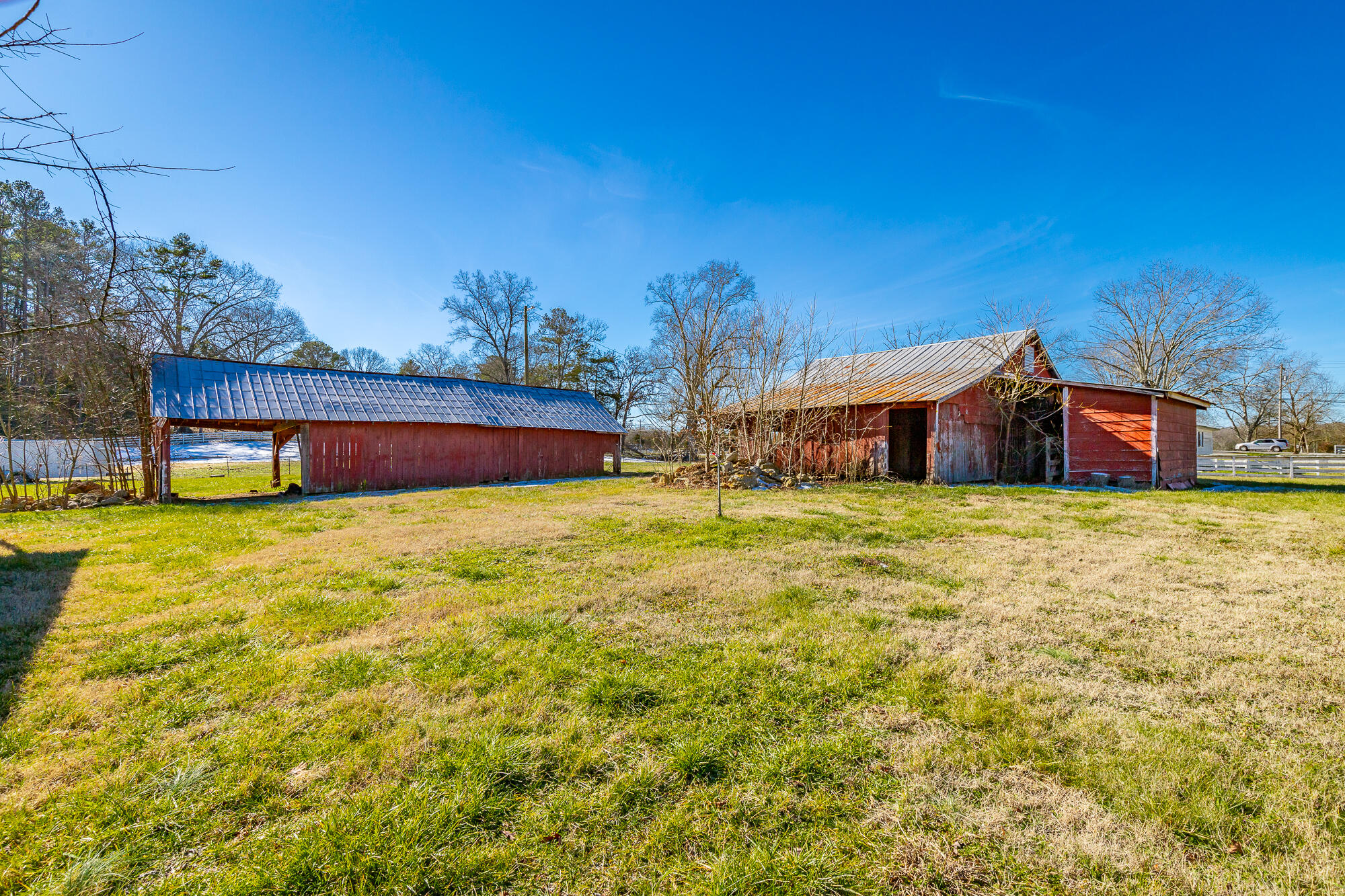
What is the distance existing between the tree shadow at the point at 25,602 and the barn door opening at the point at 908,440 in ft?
55.9

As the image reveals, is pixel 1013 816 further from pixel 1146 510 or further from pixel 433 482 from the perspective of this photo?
pixel 433 482

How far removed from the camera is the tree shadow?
300 centimetres

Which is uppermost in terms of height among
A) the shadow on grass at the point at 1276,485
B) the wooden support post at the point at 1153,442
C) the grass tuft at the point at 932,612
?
the wooden support post at the point at 1153,442

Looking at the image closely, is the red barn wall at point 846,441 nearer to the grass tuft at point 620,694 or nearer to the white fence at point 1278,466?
the grass tuft at point 620,694

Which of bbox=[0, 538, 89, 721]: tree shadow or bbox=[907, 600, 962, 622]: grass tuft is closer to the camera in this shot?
bbox=[0, 538, 89, 721]: tree shadow

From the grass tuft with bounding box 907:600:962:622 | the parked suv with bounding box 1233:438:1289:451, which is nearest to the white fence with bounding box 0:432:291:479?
the grass tuft with bounding box 907:600:962:622

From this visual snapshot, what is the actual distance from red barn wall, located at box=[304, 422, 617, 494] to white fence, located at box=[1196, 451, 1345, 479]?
2362cm

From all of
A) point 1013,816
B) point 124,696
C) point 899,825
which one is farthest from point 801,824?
point 124,696

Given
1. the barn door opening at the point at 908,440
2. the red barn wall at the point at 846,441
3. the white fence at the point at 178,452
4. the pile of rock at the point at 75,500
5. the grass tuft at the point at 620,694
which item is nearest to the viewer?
the grass tuft at the point at 620,694

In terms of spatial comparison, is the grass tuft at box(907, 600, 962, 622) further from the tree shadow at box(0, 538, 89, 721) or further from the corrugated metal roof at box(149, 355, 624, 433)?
the corrugated metal roof at box(149, 355, 624, 433)

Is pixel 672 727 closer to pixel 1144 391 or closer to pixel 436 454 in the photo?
pixel 436 454

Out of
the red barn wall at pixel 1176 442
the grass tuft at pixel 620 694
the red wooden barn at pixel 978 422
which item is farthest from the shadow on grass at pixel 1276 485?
the grass tuft at pixel 620 694

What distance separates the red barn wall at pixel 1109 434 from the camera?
13602 mm

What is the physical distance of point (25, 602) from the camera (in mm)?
4160
